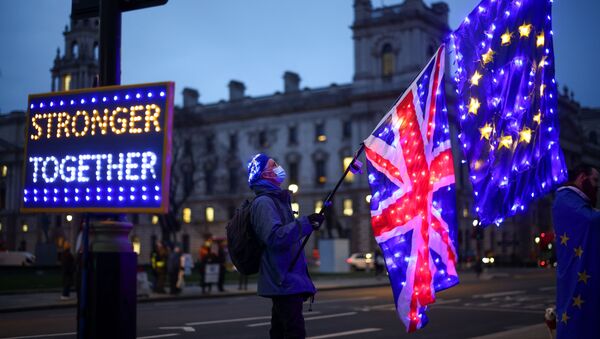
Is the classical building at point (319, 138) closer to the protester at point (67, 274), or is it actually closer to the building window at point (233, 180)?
the building window at point (233, 180)

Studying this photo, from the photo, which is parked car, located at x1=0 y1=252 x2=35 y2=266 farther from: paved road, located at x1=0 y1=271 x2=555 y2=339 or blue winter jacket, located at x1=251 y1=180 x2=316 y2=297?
blue winter jacket, located at x1=251 y1=180 x2=316 y2=297

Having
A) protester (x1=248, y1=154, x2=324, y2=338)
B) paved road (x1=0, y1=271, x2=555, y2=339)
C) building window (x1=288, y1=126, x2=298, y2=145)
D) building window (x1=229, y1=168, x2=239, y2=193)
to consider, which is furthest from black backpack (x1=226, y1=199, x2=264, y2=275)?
building window (x1=229, y1=168, x2=239, y2=193)

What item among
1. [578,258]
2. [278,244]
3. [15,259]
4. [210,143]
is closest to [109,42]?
[278,244]

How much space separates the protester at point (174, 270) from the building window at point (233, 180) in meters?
61.9

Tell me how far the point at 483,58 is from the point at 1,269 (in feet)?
141

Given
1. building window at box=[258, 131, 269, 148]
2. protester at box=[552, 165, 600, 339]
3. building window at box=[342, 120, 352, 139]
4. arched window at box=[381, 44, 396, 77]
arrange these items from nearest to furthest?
1. protester at box=[552, 165, 600, 339]
2. arched window at box=[381, 44, 396, 77]
3. building window at box=[342, 120, 352, 139]
4. building window at box=[258, 131, 269, 148]

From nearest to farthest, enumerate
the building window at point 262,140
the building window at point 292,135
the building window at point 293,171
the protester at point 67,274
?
the protester at point 67,274 → the building window at point 292,135 → the building window at point 293,171 → the building window at point 262,140

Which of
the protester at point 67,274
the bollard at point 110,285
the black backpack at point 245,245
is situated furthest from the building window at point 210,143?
the black backpack at point 245,245

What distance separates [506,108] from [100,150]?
369cm

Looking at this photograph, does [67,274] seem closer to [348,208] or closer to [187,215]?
[348,208]

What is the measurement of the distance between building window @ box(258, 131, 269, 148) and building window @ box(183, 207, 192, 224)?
43.4 ft

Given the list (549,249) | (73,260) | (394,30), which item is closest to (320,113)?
(394,30)

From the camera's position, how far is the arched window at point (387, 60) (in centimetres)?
8094

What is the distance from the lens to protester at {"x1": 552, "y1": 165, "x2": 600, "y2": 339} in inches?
225
